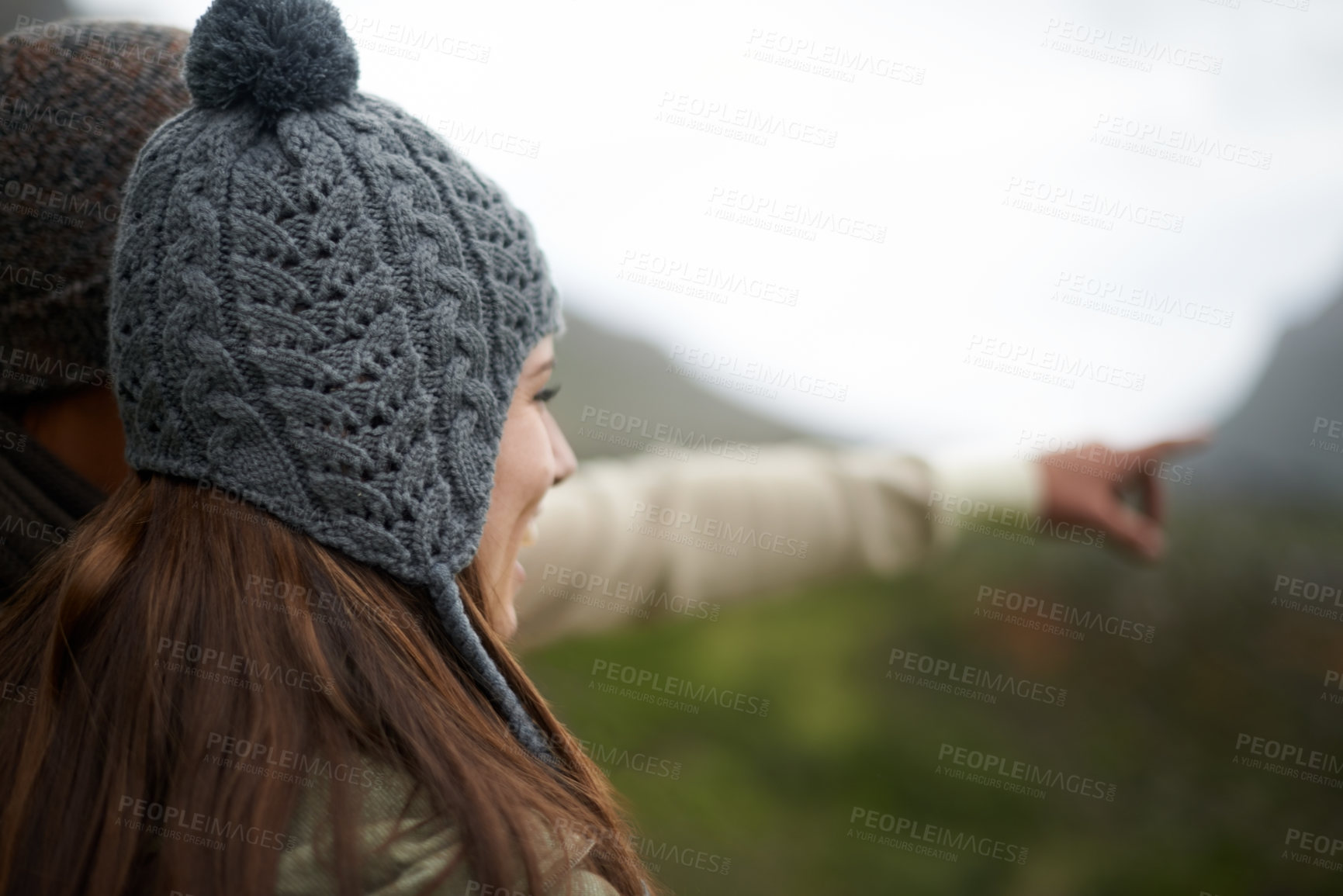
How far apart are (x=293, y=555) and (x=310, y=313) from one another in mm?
310

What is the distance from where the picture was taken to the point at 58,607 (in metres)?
1.09

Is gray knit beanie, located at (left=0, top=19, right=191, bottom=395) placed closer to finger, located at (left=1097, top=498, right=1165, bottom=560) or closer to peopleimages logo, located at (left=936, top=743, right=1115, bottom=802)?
finger, located at (left=1097, top=498, right=1165, bottom=560)

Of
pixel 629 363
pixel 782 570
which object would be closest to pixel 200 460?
pixel 782 570

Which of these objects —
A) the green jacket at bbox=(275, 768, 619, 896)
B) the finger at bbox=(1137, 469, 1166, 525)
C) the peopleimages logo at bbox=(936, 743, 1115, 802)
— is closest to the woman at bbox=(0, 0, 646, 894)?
the green jacket at bbox=(275, 768, 619, 896)

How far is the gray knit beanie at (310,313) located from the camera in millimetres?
1121

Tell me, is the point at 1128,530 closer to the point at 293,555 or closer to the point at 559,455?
the point at 559,455

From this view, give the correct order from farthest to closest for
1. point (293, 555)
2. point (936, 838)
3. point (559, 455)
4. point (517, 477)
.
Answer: point (936, 838)
point (559, 455)
point (517, 477)
point (293, 555)

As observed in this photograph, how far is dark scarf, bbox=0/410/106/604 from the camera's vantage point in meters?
1.38

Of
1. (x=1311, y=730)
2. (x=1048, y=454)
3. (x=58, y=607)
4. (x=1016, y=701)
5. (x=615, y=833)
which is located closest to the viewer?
(x=58, y=607)

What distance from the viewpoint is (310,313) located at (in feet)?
3.68

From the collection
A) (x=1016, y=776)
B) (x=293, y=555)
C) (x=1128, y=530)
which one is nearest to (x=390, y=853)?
(x=293, y=555)

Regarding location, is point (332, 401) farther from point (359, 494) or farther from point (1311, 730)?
Answer: point (1311, 730)

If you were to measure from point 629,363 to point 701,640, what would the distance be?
120 cm

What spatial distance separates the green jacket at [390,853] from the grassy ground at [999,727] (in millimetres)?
2007
